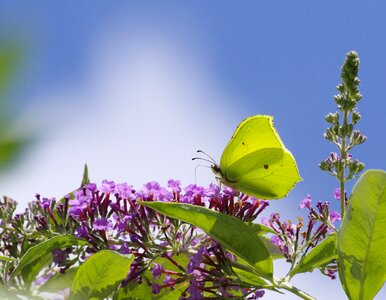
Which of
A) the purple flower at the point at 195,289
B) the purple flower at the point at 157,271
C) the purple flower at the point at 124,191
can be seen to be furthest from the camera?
the purple flower at the point at 124,191

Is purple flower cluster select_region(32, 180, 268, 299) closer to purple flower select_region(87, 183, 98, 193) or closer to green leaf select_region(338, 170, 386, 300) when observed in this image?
purple flower select_region(87, 183, 98, 193)

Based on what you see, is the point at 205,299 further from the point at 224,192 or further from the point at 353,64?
the point at 353,64

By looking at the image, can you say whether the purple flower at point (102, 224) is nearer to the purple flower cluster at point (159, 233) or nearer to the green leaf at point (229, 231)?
the purple flower cluster at point (159, 233)

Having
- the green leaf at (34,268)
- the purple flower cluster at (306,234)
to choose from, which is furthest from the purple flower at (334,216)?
the green leaf at (34,268)

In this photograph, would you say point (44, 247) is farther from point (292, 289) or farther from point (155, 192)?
point (292, 289)

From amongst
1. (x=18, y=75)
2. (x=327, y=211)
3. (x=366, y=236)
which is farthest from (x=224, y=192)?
(x=18, y=75)

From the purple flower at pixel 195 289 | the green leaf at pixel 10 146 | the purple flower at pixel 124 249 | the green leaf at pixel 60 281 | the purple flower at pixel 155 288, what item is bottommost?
the green leaf at pixel 60 281

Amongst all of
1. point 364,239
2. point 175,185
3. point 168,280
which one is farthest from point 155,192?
point 364,239
